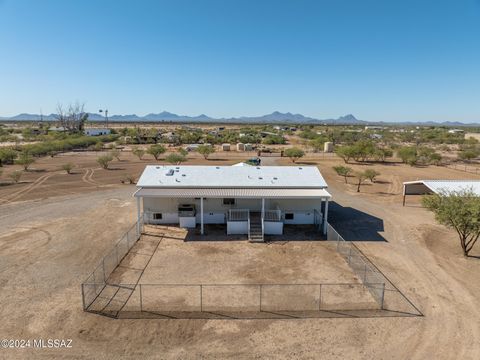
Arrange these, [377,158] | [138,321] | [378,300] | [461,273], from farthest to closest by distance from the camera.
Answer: [377,158] < [461,273] < [378,300] < [138,321]

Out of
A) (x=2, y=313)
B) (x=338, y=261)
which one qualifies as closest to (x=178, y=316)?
(x=2, y=313)

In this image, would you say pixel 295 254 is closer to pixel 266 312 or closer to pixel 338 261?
pixel 338 261

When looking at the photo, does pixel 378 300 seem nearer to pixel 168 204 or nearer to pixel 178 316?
pixel 178 316

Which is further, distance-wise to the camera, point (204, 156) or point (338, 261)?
point (204, 156)

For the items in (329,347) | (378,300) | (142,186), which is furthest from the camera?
(142,186)

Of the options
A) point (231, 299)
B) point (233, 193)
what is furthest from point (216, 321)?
point (233, 193)

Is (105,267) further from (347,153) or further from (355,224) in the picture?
(347,153)

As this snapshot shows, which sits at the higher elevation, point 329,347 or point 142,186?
point 142,186
